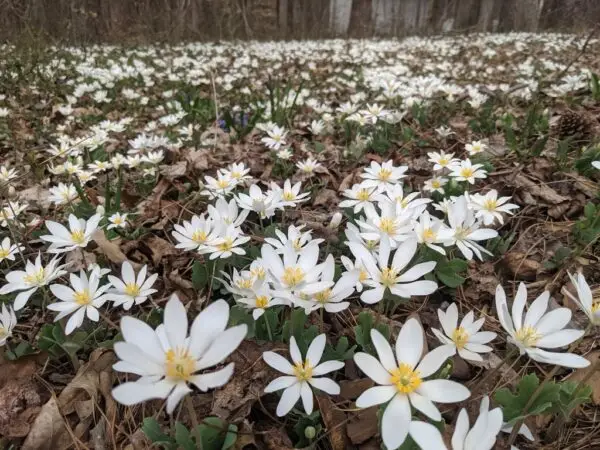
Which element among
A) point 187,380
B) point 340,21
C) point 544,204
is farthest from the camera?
point 340,21

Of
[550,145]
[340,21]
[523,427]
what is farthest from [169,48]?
[523,427]

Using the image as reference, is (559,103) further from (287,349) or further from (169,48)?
(169,48)

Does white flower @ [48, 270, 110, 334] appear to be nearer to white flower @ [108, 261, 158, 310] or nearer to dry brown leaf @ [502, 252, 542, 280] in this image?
white flower @ [108, 261, 158, 310]

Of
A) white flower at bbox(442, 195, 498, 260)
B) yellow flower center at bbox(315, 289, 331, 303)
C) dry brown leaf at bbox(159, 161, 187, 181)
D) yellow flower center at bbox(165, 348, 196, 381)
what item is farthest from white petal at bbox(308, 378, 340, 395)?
dry brown leaf at bbox(159, 161, 187, 181)

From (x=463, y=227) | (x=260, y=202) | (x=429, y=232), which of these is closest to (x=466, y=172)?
(x=463, y=227)

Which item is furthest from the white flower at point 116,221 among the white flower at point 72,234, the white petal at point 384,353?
the white petal at point 384,353
